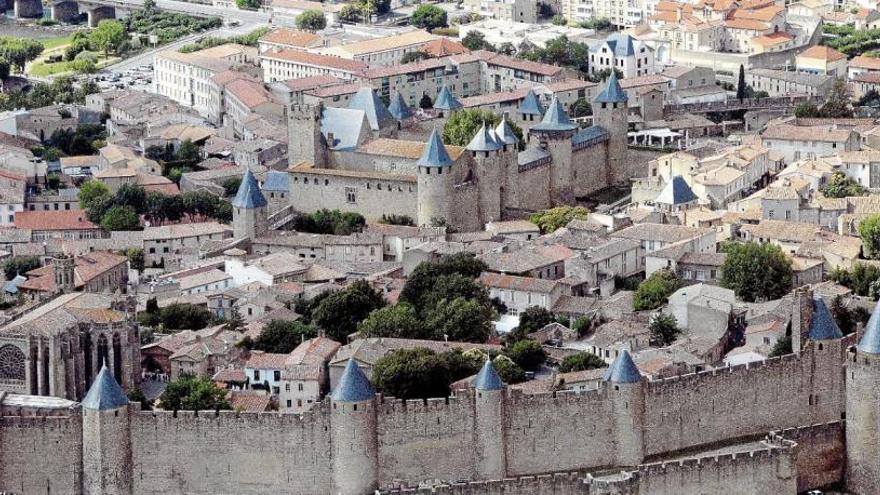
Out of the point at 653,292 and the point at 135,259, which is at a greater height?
the point at 653,292

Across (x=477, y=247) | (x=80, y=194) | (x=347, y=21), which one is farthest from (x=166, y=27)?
(x=477, y=247)

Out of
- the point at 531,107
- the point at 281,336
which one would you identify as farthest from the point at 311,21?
the point at 281,336

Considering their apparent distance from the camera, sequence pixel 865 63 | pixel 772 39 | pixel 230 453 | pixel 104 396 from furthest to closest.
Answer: pixel 772 39 → pixel 865 63 → pixel 230 453 → pixel 104 396

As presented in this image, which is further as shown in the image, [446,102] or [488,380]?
[446,102]

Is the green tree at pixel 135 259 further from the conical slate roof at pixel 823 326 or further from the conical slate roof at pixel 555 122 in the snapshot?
the conical slate roof at pixel 823 326

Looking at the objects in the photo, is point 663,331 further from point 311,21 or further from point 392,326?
point 311,21

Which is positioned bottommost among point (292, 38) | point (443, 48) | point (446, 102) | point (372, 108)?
point (292, 38)

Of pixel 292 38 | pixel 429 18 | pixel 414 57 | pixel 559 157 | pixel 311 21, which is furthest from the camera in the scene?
pixel 429 18
